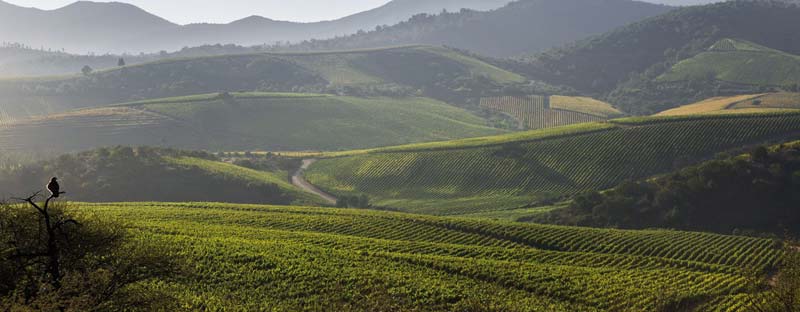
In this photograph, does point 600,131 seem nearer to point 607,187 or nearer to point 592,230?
point 607,187

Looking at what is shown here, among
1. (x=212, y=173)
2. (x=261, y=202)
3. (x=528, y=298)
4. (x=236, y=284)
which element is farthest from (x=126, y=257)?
(x=212, y=173)

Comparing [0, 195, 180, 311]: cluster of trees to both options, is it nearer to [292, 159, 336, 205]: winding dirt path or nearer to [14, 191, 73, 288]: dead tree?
[14, 191, 73, 288]: dead tree

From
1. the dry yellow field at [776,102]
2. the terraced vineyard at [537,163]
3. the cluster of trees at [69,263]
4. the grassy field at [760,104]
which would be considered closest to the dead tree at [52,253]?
the cluster of trees at [69,263]

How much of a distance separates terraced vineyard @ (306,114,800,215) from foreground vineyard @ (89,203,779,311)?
4046 centimetres

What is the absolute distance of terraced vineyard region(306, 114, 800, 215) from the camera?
392 feet

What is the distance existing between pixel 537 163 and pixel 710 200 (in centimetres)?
4060

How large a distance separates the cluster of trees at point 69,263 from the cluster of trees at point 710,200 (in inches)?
2923

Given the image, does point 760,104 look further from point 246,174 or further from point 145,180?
point 145,180

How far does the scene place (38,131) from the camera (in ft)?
596

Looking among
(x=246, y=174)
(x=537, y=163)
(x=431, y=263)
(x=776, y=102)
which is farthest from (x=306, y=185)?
(x=776, y=102)

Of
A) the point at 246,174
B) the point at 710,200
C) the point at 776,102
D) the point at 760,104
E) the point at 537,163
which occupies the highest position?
the point at 776,102

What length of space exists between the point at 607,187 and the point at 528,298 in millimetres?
77647

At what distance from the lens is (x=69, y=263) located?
2930 centimetres

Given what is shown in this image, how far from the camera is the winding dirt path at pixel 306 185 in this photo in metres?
126
